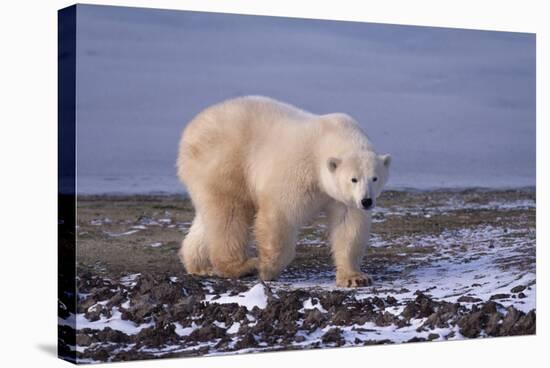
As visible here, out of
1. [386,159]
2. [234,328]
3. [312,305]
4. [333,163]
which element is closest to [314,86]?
Result: [333,163]

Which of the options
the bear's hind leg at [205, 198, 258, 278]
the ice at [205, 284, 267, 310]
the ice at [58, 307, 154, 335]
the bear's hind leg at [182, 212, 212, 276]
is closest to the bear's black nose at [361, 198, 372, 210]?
the ice at [205, 284, 267, 310]

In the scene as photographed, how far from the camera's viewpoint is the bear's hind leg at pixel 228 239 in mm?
10523

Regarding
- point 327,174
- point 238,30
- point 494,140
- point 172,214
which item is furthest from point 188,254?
point 494,140

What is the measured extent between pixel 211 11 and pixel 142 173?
1690 millimetres

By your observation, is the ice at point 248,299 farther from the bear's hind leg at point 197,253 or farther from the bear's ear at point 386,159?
the bear's ear at point 386,159

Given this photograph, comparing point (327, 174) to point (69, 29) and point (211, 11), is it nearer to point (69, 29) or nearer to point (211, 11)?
point (211, 11)

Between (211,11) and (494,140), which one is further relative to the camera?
(494,140)

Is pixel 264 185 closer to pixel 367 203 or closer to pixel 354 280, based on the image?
pixel 367 203

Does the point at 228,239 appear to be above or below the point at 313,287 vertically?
above

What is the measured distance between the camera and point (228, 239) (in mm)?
10531

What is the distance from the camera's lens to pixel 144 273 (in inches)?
396

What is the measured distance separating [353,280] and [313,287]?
0.42m

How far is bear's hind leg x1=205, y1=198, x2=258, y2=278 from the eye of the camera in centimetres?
1052

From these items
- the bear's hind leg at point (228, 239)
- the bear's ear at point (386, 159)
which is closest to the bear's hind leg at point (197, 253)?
the bear's hind leg at point (228, 239)
